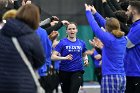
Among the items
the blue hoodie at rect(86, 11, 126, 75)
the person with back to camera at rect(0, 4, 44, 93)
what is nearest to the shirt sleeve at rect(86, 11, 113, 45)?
the blue hoodie at rect(86, 11, 126, 75)

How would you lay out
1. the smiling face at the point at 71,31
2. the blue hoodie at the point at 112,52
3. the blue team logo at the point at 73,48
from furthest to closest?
the smiling face at the point at 71,31
the blue team logo at the point at 73,48
the blue hoodie at the point at 112,52

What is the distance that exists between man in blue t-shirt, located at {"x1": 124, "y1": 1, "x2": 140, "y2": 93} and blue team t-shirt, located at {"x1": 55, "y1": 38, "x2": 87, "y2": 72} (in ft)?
7.89

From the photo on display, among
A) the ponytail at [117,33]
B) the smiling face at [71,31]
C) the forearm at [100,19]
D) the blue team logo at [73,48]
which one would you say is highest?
the forearm at [100,19]

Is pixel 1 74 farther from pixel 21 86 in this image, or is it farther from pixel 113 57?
pixel 113 57

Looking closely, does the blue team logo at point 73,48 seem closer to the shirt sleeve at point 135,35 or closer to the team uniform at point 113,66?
the team uniform at point 113,66

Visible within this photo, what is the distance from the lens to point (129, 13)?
841cm

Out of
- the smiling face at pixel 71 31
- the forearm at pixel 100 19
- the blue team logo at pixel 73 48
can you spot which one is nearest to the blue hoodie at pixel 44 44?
the forearm at pixel 100 19

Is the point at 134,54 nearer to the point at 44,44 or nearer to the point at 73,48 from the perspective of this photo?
the point at 44,44

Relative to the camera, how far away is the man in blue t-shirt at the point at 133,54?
809 centimetres

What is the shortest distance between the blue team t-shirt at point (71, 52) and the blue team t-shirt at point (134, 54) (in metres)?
2.46

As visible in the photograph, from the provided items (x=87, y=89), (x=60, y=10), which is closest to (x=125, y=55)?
(x=87, y=89)

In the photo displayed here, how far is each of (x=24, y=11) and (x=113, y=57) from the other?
2.61m

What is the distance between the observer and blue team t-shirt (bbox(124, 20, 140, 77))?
8070mm

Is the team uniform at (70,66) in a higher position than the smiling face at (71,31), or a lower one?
lower
